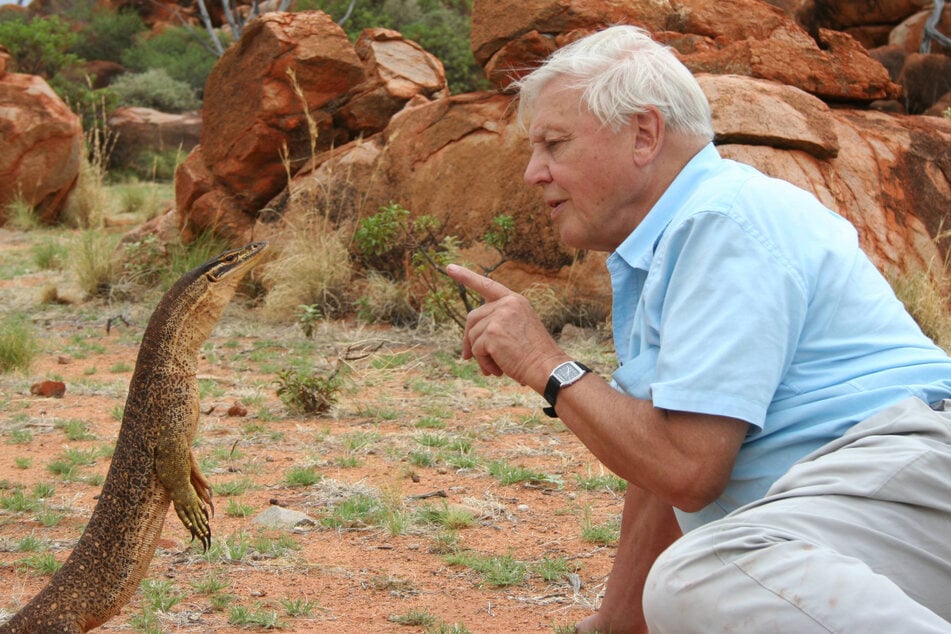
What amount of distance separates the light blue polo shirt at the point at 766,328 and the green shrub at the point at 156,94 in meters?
23.4

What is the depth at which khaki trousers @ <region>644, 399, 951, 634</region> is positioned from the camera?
6.50 feet

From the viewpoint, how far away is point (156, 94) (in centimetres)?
2438

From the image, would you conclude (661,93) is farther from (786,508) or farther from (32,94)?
(32,94)

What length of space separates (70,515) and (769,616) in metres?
3.24

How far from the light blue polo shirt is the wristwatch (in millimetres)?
124

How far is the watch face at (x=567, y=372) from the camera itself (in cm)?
238

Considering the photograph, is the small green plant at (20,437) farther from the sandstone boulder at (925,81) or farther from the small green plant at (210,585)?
the sandstone boulder at (925,81)

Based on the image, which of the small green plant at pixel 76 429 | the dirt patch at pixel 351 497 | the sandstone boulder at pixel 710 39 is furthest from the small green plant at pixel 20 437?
the sandstone boulder at pixel 710 39

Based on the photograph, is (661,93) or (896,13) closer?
(661,93)

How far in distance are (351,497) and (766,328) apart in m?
2.77

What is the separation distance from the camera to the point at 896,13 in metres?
18.0

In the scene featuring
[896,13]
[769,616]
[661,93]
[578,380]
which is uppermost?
[661,93]

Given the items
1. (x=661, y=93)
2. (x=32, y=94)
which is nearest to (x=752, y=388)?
(x=661, y=93)

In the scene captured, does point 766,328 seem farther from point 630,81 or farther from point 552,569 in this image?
point 552,569
